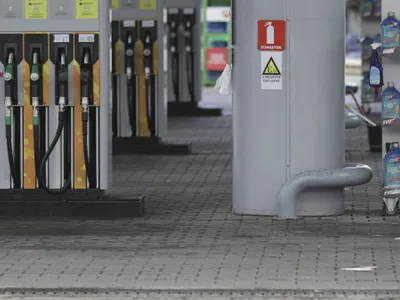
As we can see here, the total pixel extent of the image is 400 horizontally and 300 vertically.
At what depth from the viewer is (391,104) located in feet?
42.0

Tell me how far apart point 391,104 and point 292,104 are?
0.93 m

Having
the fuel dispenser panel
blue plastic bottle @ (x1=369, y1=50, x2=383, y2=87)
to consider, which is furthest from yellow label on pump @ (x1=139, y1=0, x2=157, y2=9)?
blue plastic bottle @ (x1=369, y1=50, x2=383, y2=87)

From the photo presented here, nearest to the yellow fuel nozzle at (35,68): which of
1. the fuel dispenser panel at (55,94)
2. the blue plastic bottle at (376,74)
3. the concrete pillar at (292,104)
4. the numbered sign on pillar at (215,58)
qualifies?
the fuel dispenser panel at (55,94)

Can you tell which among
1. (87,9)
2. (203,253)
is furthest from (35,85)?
(203,253)

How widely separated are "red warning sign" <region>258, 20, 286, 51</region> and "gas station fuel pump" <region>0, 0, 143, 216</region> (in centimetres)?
148

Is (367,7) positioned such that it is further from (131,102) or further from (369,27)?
(131,102)

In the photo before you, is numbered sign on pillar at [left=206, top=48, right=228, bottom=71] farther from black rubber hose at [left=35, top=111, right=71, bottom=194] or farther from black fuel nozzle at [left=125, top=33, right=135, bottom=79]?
black rubber hose at [left=35, top=111, right=71, bottom=194]

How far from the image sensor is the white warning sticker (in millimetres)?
12727

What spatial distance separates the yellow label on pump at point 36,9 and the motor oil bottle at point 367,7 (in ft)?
30.7

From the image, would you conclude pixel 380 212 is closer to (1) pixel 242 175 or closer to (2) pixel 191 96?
(1) pixel 242 175

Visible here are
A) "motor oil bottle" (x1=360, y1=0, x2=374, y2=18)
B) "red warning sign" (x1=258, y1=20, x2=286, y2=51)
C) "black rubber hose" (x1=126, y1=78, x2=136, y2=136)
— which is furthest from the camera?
"motor oil bottle" (x1=360, y1=0, x2=374, y2=18)

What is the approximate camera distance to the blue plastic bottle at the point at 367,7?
21406 mm

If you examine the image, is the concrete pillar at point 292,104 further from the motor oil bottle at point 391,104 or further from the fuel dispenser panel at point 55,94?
the fuel dispenser panel at point 55,94

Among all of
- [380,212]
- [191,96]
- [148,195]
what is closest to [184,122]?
[191,96]
